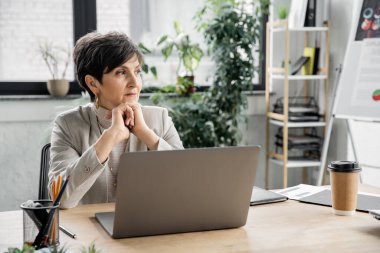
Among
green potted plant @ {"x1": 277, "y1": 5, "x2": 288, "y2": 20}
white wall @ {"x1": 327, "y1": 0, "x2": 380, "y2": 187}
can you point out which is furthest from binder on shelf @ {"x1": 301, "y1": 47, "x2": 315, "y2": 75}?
green potted plant @ {"x1": 277, "y1": 5, "x2": 288, "y2": 20}

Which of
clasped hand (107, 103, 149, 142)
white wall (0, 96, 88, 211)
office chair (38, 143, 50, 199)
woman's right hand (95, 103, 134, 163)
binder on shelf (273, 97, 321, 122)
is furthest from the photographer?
binder on shelf (273, 97, 321, 122)

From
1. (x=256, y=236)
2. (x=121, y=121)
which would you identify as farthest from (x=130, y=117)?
(x=256, y=236)

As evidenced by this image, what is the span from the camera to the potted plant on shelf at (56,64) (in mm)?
3656

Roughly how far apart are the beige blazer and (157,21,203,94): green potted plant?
172 centimetres

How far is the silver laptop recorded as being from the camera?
53.6 inches

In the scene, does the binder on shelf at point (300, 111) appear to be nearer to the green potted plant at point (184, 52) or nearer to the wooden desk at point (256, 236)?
the green potted plant at point (184, 52)

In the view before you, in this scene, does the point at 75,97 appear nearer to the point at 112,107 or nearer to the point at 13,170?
the point at 13,170

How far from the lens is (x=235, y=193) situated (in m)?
1.47

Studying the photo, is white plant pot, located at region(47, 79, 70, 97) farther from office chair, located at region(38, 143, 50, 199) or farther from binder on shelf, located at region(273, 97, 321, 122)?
office chair, located at region(38, 143, 50, 199)

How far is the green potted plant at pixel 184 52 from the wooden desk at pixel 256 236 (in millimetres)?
2199

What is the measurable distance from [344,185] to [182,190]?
498 mm

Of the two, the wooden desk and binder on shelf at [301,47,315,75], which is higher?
binder on shelf at [301,47,315,75]

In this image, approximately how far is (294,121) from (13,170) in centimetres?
183

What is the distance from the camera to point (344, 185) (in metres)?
1.63
